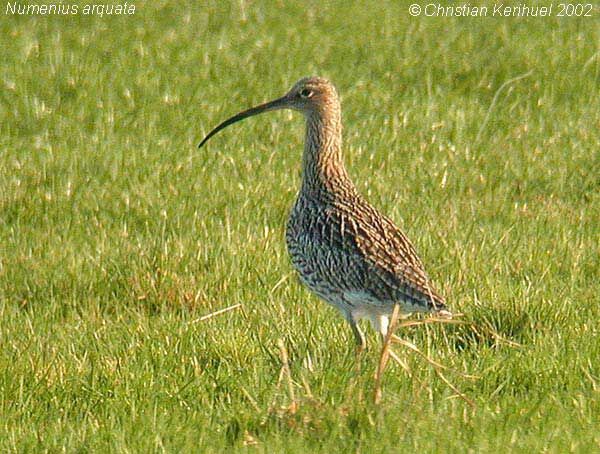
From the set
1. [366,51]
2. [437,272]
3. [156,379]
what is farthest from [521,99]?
[156,379]

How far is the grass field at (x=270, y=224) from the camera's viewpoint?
530 centimetres

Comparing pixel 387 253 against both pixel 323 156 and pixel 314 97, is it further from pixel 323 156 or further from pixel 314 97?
pixel 314 97

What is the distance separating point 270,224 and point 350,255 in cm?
241

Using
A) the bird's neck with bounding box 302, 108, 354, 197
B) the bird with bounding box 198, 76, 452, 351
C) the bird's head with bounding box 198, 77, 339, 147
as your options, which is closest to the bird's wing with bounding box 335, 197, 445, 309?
the bird with bounding box 198, 76, 452, 351

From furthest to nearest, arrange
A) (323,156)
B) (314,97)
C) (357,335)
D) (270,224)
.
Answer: (270,224), (314,97), (323,156), (357,335)

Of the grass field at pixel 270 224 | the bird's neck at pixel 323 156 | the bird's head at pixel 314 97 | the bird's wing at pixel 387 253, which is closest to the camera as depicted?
the grass field at pixel 270 224

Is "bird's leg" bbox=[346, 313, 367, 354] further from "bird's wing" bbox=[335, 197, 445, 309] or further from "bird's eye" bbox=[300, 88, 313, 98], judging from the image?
"bird's eye" bbox=[300, 88, 313, 98]

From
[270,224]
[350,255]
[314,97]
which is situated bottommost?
[270,224]

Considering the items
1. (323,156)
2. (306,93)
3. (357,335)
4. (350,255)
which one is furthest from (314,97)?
(357,335)

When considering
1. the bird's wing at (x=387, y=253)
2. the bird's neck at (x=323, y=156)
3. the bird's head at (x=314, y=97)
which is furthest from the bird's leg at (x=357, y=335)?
the bird's head at (x=314, y=97)

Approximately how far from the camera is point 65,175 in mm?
9797

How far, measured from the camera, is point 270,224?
874cm

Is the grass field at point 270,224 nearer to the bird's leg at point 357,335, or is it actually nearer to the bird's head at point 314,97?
the bird's leg at point 357,335

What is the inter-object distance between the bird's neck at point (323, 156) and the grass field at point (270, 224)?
0.66 meters
